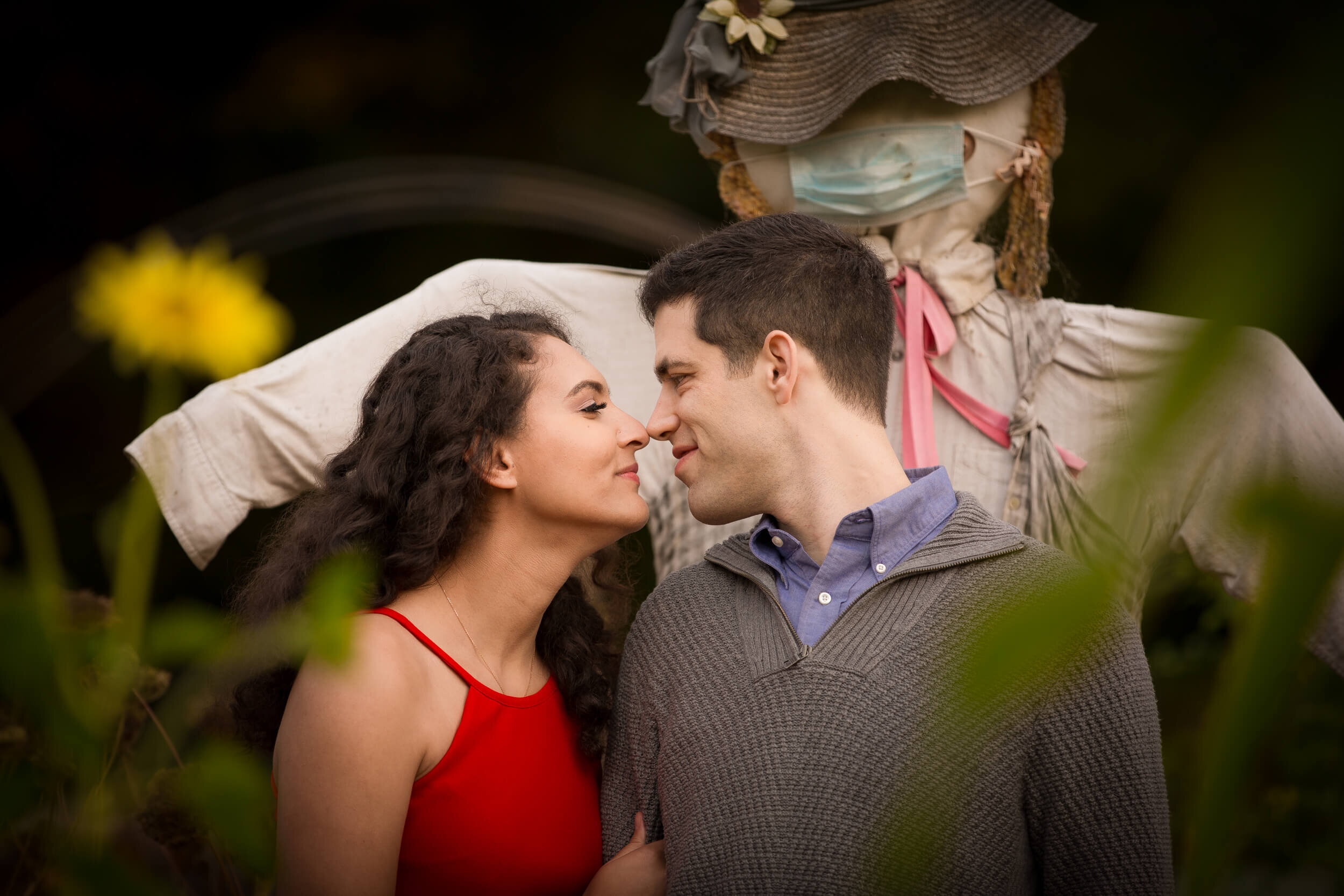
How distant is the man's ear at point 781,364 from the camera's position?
1.84 meters

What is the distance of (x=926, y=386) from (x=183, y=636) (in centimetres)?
208

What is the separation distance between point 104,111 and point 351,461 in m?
2.04

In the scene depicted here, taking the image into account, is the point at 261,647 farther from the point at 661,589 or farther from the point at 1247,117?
the point at 661,589

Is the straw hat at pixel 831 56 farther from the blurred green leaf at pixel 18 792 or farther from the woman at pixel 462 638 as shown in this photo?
the blurred green leaf at pixel 18 792

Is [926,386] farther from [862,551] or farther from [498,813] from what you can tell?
[498,813]

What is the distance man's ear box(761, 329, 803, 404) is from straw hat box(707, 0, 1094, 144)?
726 mm

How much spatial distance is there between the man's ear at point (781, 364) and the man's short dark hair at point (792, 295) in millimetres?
23

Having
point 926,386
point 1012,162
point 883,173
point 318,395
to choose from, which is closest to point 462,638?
point 318,395

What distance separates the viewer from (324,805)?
1520 mm

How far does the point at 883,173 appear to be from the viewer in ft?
7.91

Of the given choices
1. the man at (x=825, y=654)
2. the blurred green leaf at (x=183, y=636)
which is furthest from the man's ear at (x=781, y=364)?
the blurred green leaf at (x=183, y=636)

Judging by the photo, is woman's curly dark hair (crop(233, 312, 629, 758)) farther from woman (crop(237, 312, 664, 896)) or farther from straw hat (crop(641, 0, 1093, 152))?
straw hat (crop(641, 0, 1093, 152))

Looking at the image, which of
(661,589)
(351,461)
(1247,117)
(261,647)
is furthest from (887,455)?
(1247,117)

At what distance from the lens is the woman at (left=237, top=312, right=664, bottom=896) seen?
1545 mm
